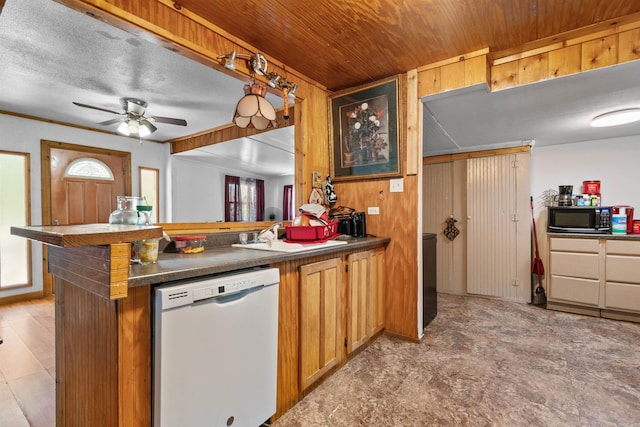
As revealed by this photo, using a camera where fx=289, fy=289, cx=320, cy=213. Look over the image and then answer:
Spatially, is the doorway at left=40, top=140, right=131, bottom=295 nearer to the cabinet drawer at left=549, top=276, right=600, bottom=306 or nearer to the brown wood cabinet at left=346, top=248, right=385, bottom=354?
the brown wood cabinet at left=346, top=248, right=385, bottom=354

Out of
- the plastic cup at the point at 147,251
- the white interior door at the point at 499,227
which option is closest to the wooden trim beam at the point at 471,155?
the white interior door at the point at 499,227

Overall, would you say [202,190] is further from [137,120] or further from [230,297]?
[230,297]

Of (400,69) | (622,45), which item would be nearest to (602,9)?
(622,45)

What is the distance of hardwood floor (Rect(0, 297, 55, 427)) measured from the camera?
1591mm

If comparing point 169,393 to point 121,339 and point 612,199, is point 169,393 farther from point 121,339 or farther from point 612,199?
point 612,199

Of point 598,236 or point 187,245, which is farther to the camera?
point 598,236

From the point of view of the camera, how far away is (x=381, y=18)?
1.75 metres

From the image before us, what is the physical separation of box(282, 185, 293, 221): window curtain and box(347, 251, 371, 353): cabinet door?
0.71m

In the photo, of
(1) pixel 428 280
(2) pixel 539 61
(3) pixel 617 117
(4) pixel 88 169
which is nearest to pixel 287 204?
(1) pixel 428 280

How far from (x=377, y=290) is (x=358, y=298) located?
13.4 inches

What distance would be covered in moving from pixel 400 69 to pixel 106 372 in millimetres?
2638

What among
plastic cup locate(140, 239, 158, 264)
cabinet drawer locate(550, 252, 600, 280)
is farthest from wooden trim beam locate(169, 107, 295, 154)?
cabinet drawer locate(550, 252, 600, 280)

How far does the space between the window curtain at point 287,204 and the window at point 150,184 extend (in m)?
0.97

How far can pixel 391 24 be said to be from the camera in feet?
5.93
